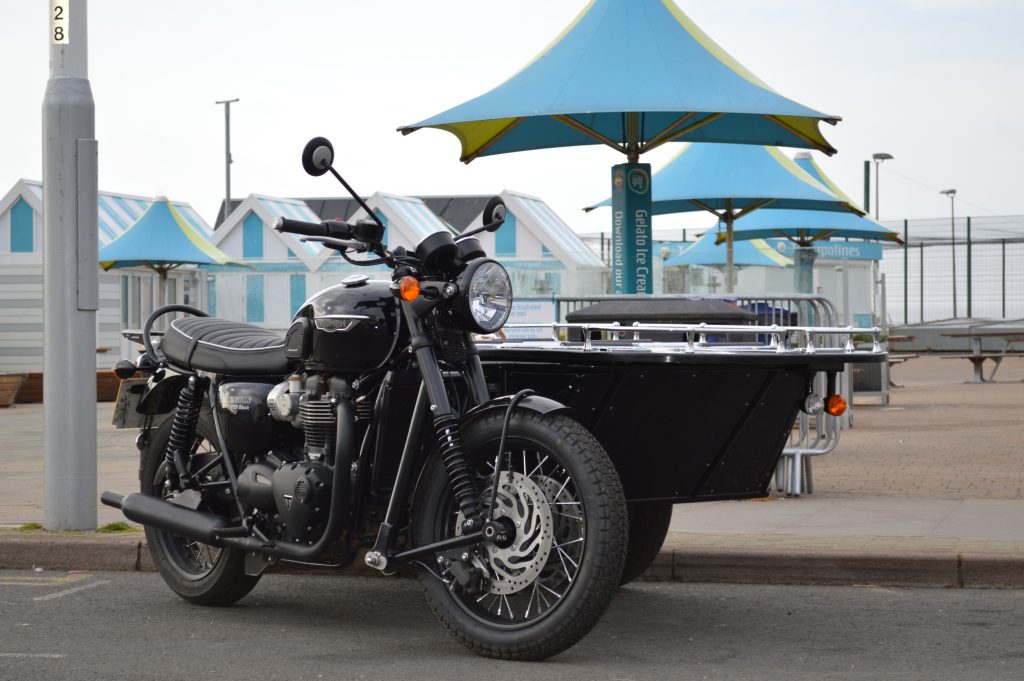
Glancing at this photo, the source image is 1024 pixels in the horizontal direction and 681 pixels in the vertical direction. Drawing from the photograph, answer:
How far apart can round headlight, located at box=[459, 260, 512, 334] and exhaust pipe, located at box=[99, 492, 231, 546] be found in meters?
1.43

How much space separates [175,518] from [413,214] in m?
24.3

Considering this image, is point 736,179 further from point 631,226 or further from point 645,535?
point 645,535

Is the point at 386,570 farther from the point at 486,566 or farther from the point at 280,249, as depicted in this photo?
the point at 280,249

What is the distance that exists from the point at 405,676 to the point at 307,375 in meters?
1.30

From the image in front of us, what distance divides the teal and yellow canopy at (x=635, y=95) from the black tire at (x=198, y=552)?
4.92m

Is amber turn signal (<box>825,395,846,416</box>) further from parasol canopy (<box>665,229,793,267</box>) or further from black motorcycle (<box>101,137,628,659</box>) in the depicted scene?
parasol canopy (<box>665,229,793,267</box>)

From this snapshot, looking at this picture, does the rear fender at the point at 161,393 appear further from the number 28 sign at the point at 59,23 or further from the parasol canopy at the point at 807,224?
the parasol canopy at the point at 807,224

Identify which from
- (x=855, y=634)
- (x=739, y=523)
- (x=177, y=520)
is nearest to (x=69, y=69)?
(x=177, y=520)

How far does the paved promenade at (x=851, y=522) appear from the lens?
676cm

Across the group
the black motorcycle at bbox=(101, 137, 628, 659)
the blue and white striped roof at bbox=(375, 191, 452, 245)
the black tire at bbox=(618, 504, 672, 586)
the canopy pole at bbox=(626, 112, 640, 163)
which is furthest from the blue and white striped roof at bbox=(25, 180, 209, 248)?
the black tire at bbox=(618, 504, 672, 586)

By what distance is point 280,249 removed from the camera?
100 feet

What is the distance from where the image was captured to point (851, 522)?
8.20 meters

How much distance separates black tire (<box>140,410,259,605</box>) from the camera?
6.18 meters

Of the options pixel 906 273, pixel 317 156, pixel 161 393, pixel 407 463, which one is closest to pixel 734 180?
pixel 161 393
